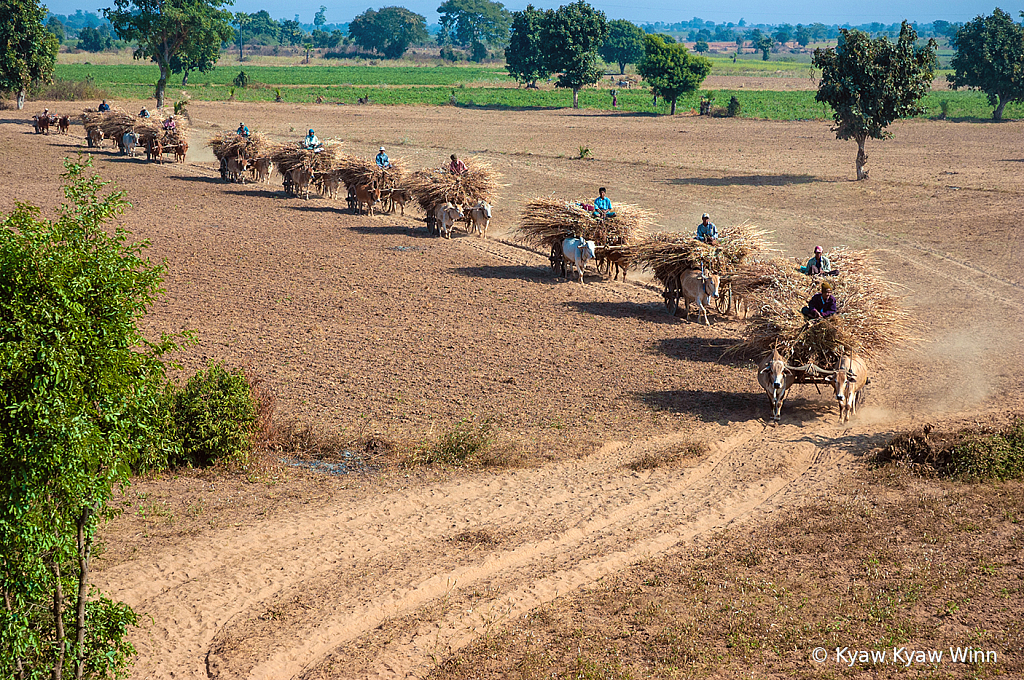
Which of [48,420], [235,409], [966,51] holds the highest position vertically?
[966,51]

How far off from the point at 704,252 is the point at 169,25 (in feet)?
153

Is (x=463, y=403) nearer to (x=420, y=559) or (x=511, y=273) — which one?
(x=420, y=559)

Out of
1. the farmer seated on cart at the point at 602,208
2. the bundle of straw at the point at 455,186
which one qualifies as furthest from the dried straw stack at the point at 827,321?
the bundle of straw at the point at 455,186

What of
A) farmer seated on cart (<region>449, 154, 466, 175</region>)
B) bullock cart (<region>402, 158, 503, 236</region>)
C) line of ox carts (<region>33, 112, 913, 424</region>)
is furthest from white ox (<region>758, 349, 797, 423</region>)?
farmer seated on cart (<region>449, 154, 466, 175</region>)

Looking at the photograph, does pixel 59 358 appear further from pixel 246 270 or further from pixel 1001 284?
pixel 1001 284

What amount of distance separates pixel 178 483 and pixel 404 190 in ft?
59.3

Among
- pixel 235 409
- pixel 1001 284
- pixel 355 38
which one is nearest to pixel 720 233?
pixel 1001 284

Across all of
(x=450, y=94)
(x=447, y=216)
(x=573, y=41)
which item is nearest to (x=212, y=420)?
(x=447, y=216)

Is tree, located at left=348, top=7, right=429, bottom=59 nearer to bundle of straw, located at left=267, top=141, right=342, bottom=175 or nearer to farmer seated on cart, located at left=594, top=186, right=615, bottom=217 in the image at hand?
bundle of straw, located at left=267, top=141, right=342, bottom=175

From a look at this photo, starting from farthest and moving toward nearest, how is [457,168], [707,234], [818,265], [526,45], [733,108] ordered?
[526,45], [733,108], [457,168], [707,234], [818,265]

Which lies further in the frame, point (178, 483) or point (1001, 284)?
point (1001, 284)

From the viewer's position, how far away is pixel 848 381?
13125mm

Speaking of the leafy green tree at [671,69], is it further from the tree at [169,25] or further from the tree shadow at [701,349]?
the tree shadow at [701,349]

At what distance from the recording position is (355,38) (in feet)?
547
